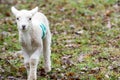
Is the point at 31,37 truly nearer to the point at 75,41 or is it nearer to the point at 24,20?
the point at 24,20

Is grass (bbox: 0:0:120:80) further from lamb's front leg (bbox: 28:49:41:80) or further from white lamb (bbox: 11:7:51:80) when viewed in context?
white lamb (bbox: 11:7:51:80)

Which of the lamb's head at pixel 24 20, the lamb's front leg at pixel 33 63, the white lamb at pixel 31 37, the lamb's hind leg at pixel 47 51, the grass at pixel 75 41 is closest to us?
the lamb's head at pixel 24 20

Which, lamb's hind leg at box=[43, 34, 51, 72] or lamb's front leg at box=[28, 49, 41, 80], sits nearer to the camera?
lamb's front leg at box=[28, 49, 41, 80]

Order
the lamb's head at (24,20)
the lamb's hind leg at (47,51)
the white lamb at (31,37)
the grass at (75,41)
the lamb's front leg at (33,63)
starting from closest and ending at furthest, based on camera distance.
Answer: the lamb's head at (24,20) → the white lamb at (31,37) → the lamb's front leg at (33,63) → the lamb's hind leg at (47,51) → the grass at (75,41)

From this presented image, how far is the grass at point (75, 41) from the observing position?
840 centimetres

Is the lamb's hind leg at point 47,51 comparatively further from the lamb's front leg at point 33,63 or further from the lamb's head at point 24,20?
the lamb's head at point 24,20

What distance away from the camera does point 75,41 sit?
10.9m

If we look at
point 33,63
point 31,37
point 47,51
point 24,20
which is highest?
point 24,20

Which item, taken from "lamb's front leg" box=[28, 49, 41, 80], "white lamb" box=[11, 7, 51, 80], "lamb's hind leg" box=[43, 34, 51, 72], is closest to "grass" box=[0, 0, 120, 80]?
"lamb's hind leg" box=[43, 34, 51, 72]

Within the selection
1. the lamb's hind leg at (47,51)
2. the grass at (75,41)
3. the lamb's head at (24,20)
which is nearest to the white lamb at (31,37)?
the lamb's head at (24,20)

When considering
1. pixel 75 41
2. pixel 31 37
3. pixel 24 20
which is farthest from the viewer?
pixel 75 41

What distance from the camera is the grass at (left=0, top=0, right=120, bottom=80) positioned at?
8398 mm

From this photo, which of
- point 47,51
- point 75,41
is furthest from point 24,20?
point 75,41

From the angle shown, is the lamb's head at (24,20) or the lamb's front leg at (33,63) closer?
the lamb's head at (24,20)
